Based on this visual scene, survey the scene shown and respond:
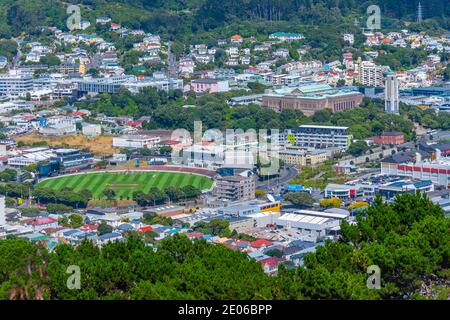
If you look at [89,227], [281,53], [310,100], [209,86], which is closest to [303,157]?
[310,100]

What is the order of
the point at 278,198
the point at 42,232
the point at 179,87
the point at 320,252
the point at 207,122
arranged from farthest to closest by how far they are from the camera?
the point at 179,87 < the point at 207,122 < the point at 278,198 < the point at 42,232 < the point at 320,252

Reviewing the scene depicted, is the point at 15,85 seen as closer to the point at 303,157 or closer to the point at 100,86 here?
the point at 100,86

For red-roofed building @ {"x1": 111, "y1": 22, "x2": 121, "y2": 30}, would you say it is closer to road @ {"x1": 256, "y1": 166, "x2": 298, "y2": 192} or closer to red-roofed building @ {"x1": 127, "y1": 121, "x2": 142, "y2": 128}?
red-roofed building @ {"x1": 127, "y1": 121, "x2": 142, "y2": 128}

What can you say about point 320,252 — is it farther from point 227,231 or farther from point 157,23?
point 157,23

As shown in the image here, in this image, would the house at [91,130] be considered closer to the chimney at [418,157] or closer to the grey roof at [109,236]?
the chimney at [418,157]

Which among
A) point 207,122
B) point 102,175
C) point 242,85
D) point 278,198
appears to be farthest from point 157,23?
point 278,198
